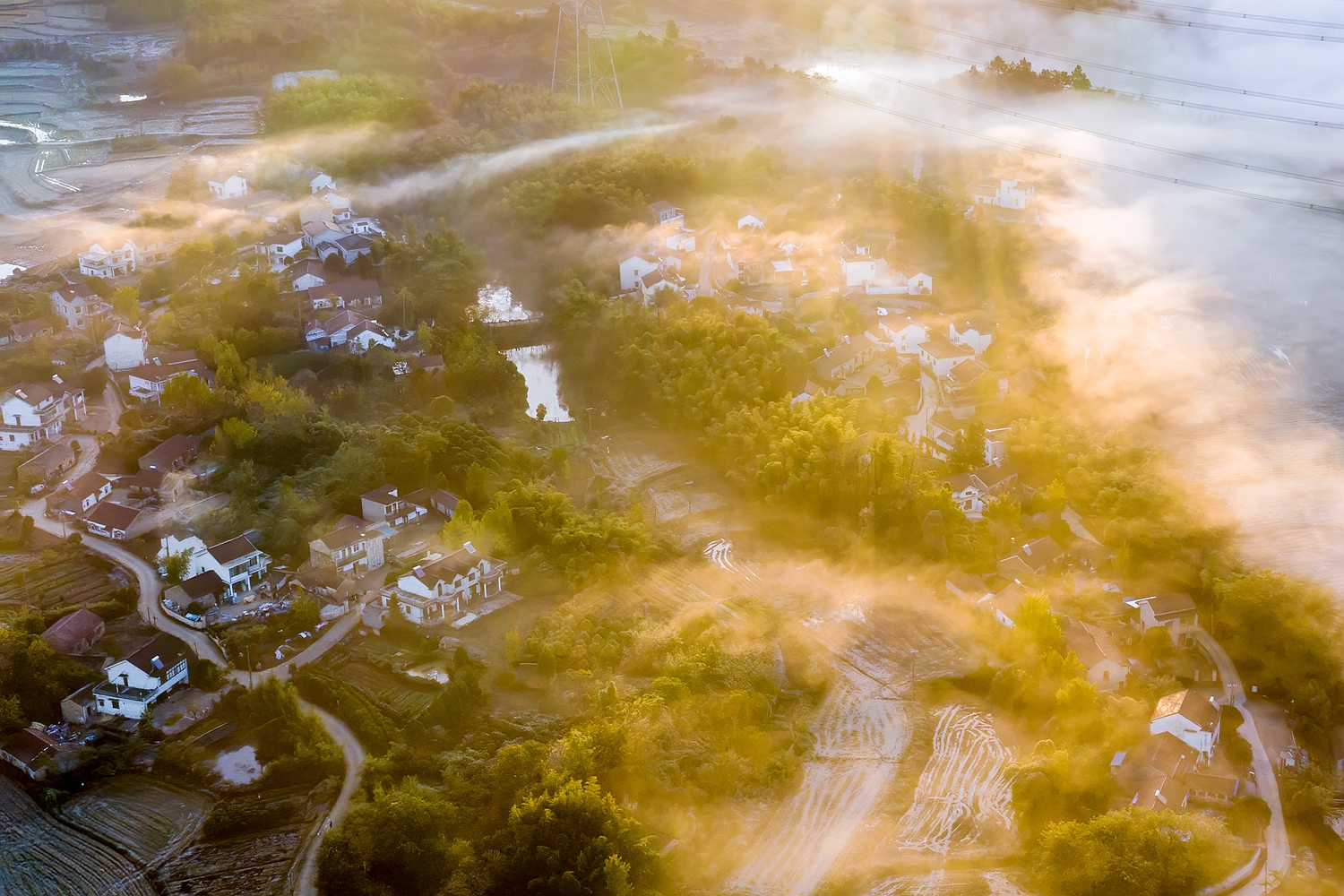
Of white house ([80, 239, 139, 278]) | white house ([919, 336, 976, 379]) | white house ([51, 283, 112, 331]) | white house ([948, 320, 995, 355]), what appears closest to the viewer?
white house ([919, 336, 976, 379])

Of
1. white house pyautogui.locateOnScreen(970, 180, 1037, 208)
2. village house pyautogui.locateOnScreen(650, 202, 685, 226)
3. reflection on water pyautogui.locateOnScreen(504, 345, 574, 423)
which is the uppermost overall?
white house pyautogui.locateOnScreen(970, 180, 1037, 208)

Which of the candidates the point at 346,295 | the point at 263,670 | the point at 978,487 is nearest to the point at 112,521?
the point at 263,670

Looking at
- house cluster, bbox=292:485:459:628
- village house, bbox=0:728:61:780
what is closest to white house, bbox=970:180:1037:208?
house cluster, bbox=292:485:459:628

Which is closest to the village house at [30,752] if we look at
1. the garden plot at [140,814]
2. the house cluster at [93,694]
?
the house cluster at [93,694]

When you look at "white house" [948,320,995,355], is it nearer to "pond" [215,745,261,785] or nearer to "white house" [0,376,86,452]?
"pond" [215,745,261,785]

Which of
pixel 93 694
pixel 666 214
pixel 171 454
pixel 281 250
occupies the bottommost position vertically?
pixel 93 694

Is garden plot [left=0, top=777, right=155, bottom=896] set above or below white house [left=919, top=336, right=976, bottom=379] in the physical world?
below

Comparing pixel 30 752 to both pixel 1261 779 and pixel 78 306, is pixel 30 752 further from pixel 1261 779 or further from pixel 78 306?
pixel 1261 779
